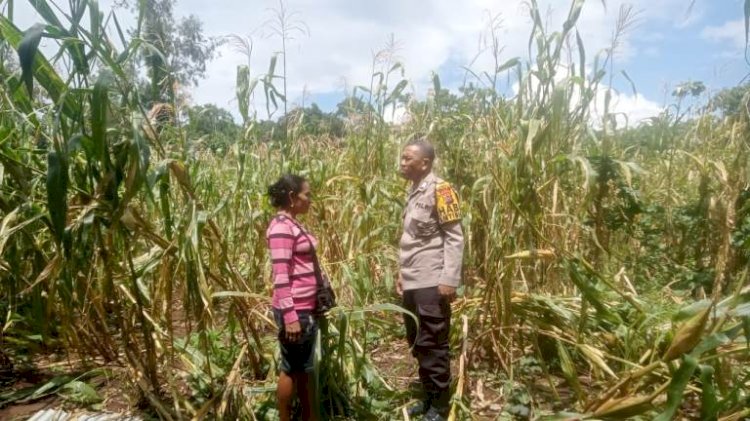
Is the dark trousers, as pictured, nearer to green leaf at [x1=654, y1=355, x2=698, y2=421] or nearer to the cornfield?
the cornfield

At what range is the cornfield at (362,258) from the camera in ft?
5.63

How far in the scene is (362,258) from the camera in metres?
3.03

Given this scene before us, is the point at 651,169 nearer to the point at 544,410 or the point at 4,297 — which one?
the point at 544,410

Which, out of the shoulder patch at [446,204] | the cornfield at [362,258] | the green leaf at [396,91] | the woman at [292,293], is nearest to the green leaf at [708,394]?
the cornfield at [362,258]

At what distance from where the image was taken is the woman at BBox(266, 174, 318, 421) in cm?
215

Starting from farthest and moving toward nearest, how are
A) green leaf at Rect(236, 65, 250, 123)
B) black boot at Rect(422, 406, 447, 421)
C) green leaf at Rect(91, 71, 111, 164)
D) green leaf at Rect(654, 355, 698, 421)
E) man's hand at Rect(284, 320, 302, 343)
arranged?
green leaf at Rect(236, 65, 250, 123)
black boot at Rect(422, 406, 447, 421)
man's hand at Rect(284, 320, 302, 343)
green leaf at Rect(91, 71, 111, 164)
green leaf at Rect(654, 355, 698, 421)

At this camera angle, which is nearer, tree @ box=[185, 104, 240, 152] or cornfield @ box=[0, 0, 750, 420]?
cornfield @ box=[0, 0, 750, 420]

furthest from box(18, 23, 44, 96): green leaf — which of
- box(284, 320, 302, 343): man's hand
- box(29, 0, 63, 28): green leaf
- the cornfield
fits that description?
box(284, 320, 302, 343): man's hand

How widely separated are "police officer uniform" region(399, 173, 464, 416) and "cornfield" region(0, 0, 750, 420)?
0.16 meters

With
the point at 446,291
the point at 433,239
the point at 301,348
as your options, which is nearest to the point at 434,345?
the point at 446,291

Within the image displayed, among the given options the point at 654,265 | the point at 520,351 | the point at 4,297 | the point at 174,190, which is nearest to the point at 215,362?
the point at 174,190

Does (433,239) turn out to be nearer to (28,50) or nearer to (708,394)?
(708,394)

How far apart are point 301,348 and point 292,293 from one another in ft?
0.80

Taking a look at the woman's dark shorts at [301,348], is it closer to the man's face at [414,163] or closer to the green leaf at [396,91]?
the man's face at [414,163]
